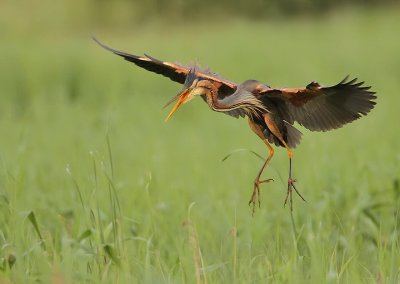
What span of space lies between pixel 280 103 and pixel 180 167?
4.88 meters

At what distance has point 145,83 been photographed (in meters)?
11.8

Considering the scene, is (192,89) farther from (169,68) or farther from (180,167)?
(180,167)

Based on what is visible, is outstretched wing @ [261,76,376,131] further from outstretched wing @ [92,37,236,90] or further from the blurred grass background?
the blurred grass background

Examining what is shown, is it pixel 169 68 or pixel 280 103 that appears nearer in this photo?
Result: pixel 280 103

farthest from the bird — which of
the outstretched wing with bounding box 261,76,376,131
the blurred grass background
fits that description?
the blurred grass background

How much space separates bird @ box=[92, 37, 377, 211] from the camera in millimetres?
1829

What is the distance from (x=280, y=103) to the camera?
76.5 inches

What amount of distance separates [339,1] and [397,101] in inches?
641

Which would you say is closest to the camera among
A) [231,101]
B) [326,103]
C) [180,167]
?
[231,101]

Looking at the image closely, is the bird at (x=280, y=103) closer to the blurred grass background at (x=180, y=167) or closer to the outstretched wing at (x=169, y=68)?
the outstretched wing at (x=169, y=68)

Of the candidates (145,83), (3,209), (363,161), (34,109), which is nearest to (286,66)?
(145,83)

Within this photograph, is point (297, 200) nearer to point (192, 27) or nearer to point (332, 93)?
point (332, 93)

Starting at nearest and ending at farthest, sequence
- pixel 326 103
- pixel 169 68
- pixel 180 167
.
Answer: pixel 326 103, pixel 169 68, pixel 180 167

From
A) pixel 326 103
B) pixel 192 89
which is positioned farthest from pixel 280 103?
pixel 192 89
